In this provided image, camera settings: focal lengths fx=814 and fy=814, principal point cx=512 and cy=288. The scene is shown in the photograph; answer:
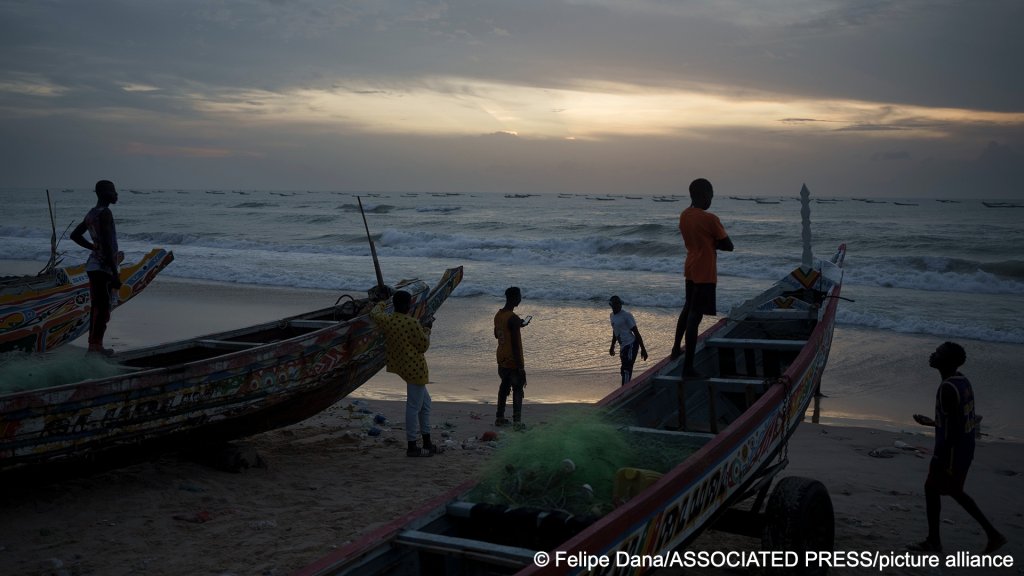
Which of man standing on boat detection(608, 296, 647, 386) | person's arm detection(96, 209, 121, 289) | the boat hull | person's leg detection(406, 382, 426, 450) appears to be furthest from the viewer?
man standing on boat detection(608, 296, 647, 386)

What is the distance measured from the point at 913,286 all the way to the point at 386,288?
1959 centimetres

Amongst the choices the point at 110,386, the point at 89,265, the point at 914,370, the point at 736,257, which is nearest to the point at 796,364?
the point at 110,386

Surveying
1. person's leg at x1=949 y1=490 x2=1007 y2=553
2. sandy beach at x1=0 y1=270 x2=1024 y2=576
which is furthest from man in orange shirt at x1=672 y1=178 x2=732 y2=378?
person's leg at x1=949 y1=490 x2=1007 y2=553

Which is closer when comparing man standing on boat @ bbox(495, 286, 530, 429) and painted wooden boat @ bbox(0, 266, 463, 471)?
painted wooden boat @ bbox(0, 266, 463, 471)

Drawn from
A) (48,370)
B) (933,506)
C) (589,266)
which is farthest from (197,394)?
(589,266)

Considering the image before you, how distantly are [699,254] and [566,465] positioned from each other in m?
2.56

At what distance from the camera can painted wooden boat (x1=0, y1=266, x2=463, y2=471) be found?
217 inches

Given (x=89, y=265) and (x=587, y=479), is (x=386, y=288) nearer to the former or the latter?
(x=89, y=265)

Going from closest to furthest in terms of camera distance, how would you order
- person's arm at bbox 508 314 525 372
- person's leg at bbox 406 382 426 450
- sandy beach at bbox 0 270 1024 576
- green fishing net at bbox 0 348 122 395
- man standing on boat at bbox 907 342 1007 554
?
1. man standing on boat at bbox 907 342 1007 554
2. sandy beach at bbox 0 270 1024 576
3. green fishing net at bbox 0 348 122 395
4. person's leg at bbox 406 382 426 450
5. person's arm at bbox 508 314 525 372

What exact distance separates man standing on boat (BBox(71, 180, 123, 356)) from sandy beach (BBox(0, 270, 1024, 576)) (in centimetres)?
150

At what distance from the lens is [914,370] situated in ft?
40.7

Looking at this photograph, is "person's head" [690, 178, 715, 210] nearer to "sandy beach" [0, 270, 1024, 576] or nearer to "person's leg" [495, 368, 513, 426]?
"sandy beach" [0, 270, 1024, 576]

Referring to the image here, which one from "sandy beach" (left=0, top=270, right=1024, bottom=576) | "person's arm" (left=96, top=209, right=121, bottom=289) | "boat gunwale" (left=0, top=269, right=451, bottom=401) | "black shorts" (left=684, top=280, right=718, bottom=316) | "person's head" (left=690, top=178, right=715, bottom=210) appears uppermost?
"person's head" (left=690, top=178, right=715, bottom=210)

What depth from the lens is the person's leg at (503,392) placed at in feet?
29.0
